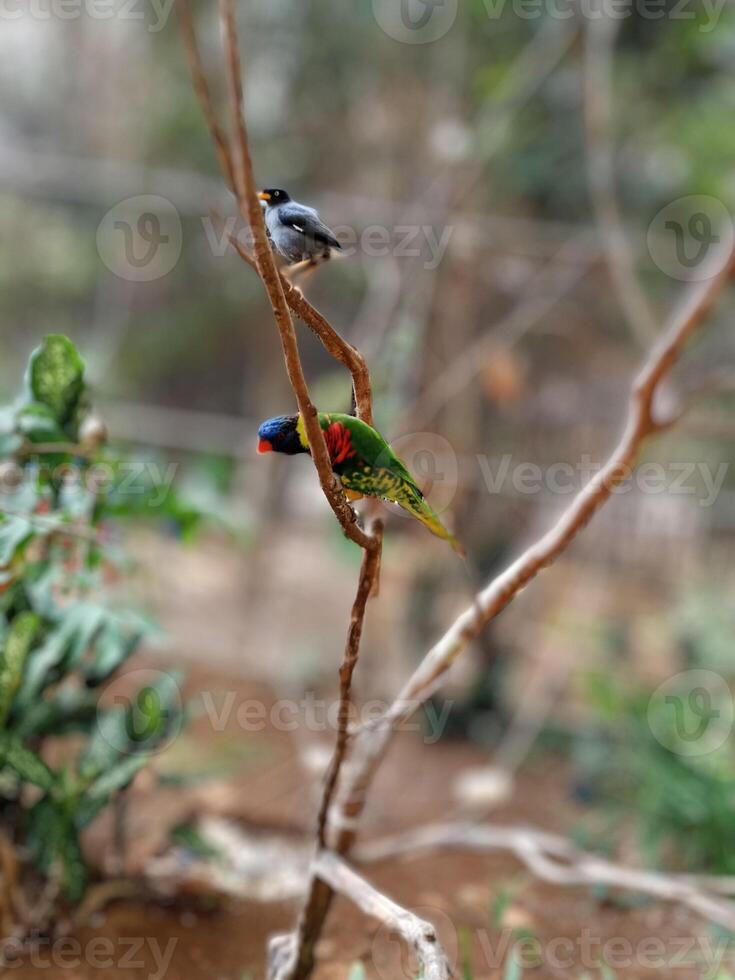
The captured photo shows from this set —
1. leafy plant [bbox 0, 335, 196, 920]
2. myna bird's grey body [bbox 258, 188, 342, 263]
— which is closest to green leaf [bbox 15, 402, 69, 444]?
leafy plant [bbox 0, 335, 196, 920]

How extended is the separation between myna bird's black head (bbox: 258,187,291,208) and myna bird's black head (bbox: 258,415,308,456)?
23cm

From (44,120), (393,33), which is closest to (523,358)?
(393,33)

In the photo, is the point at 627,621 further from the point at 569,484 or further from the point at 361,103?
the point at 361,103

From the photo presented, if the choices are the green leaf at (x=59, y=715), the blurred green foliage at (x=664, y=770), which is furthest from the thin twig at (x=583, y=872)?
the green leaf at (x=59, y=715)

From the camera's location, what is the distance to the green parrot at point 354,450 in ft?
2.39

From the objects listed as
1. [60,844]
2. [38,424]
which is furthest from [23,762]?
[38,424]

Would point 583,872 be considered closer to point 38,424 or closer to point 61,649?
point 61,649

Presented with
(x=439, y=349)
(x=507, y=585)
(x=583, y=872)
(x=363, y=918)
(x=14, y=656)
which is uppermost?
(x=439, y=349)

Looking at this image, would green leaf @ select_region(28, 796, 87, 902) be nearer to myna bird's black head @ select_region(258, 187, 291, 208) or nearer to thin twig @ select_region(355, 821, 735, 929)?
thin twig @ select_region(355, 821, 735, 929)

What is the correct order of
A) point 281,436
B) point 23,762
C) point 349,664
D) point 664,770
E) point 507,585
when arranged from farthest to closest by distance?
point 664,770
point 23,762
point 507,585
point 349,664
point 281,436

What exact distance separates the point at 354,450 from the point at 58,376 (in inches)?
28.7

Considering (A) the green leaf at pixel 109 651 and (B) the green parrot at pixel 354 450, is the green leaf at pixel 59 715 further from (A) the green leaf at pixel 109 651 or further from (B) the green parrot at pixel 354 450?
(B) the green parrot at pixel 354 450

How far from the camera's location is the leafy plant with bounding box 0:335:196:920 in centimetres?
122

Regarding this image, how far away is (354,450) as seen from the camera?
741 mm
